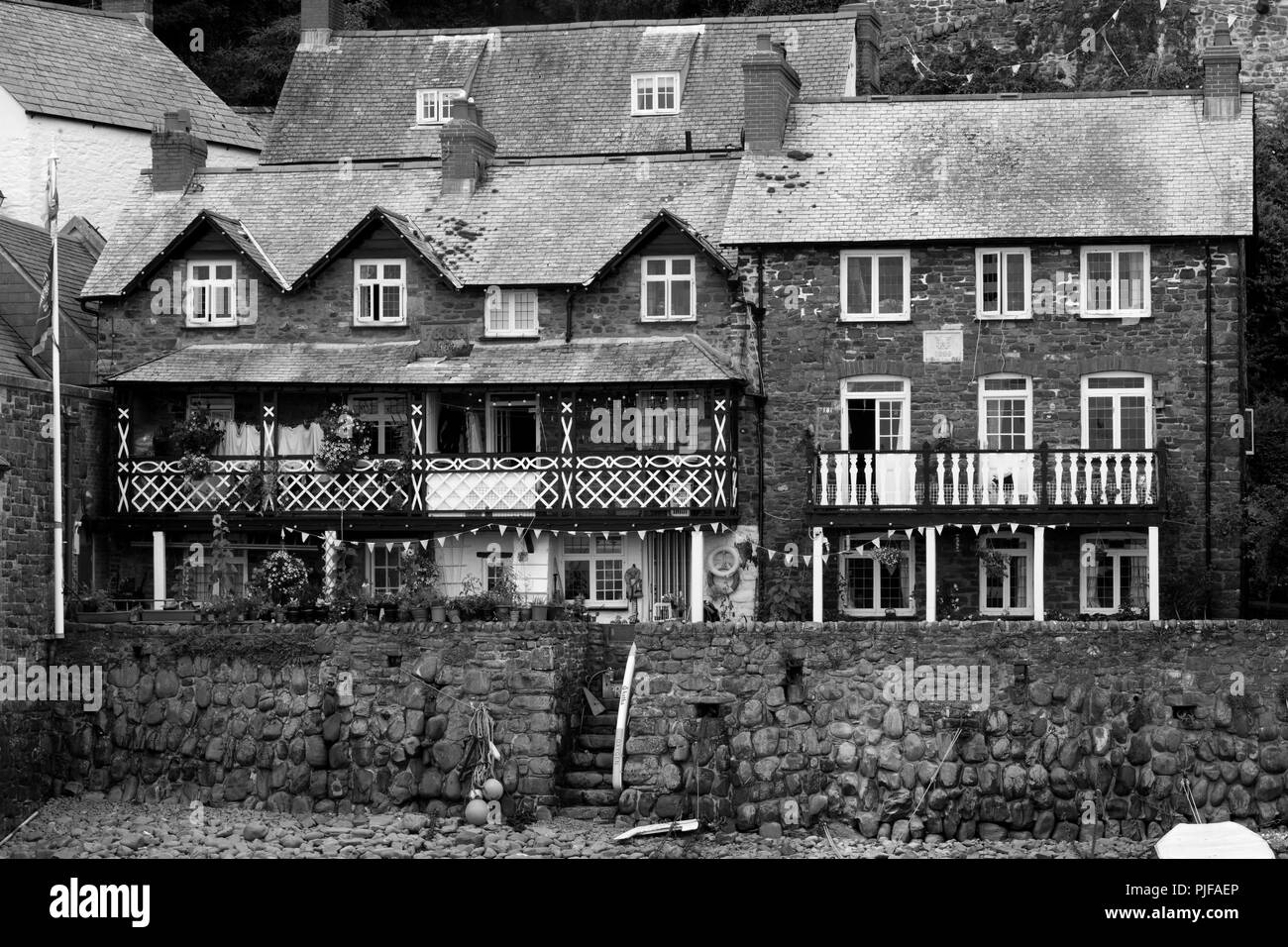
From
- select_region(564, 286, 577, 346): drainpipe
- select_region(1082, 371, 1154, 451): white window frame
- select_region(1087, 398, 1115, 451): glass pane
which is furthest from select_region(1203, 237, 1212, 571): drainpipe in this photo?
select_region(564, 286, 577, 346): drainpipe

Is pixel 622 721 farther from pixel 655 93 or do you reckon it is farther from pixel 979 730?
pixel 655 93

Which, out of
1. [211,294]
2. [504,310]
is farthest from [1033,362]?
[211,294]

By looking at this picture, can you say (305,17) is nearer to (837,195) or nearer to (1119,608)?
(837,195)

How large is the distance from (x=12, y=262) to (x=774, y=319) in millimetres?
12926

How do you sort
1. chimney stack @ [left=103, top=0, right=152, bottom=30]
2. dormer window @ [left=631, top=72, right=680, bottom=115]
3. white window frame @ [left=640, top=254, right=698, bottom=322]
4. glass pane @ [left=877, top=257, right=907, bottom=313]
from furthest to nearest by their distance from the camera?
chimney stack @ [left=103, top=0, right=152, bottom=30] < dormer window @ [left=631, top=72, right=680, bottom=115] < white window frame @ [left=640, top=254, right=698, bottom=322] < glass pane @ [left=877, top=257, right=907, bottom=313]

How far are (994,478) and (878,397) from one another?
8.61 feet

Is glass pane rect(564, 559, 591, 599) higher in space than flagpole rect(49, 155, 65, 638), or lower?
lower

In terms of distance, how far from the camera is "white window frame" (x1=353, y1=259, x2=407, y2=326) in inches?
1617

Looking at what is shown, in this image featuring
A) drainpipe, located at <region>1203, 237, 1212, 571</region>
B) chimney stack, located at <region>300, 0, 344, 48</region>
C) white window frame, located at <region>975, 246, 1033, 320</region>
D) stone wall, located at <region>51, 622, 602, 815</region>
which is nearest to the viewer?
stone wall, located at <region>51, 622, 602, 815</region>

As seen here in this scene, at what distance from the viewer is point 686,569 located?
39594 millimetres

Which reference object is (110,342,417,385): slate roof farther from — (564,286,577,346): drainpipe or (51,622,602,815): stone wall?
(51,622,602,815): stone wall

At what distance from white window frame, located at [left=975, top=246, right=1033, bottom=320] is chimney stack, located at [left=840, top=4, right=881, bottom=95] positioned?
9.87 metres

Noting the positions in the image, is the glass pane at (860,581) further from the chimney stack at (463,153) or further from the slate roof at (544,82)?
the slate roof at (544,82)

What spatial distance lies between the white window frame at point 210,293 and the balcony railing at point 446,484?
2906mm
